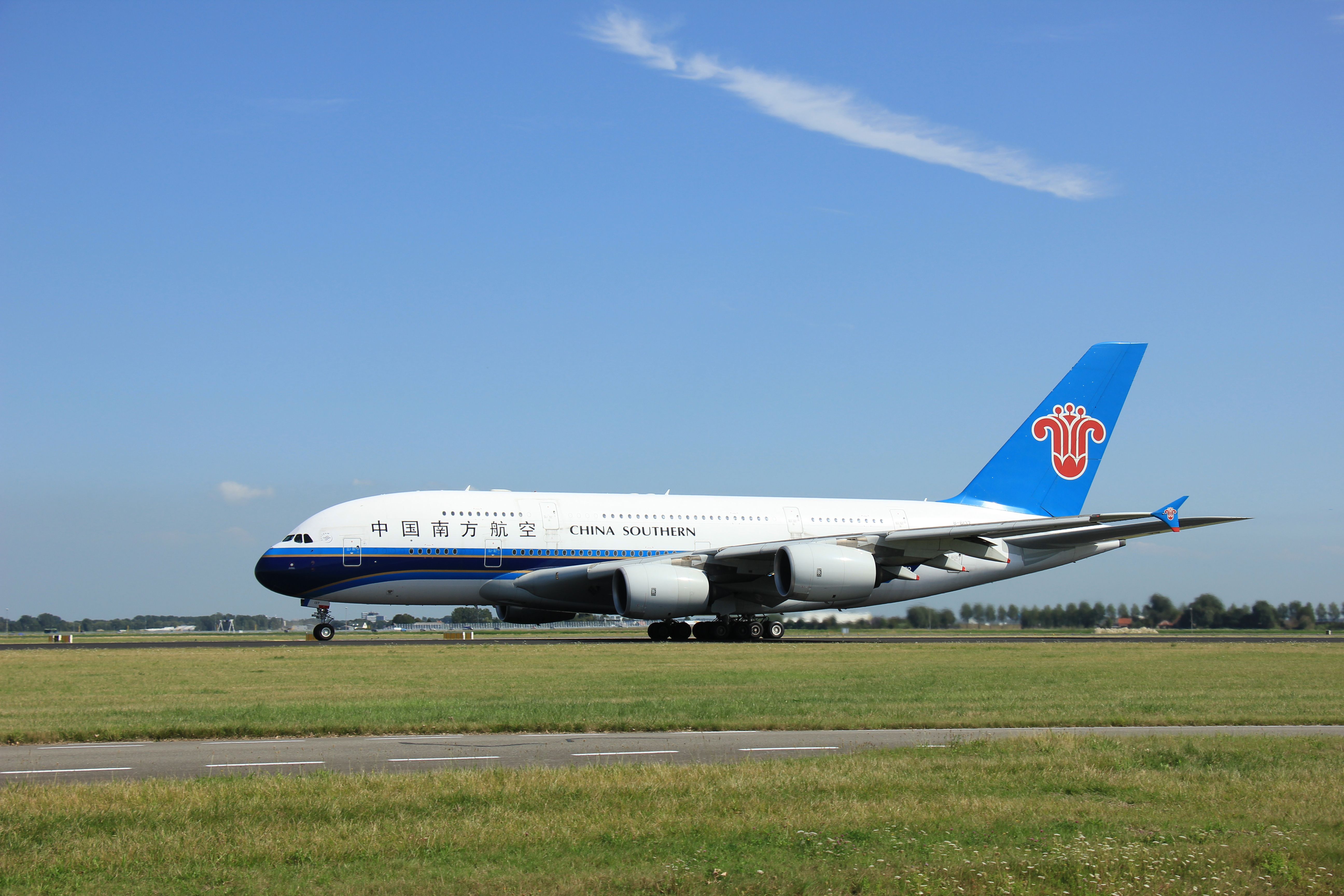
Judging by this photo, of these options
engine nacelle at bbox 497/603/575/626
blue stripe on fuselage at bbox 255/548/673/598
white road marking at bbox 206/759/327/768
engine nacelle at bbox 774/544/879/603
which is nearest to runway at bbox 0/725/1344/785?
white road marking at bbox 206/759/327/768

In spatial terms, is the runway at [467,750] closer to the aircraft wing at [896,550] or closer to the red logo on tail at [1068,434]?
the aircraft wing at [896,550]

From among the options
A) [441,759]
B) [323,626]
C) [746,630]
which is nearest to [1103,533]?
[746,630]

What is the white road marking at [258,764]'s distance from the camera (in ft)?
36.8

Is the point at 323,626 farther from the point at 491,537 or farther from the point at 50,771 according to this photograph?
the point at 50,771

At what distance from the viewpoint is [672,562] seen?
3675 cm

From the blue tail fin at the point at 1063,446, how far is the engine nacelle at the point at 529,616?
622 inches

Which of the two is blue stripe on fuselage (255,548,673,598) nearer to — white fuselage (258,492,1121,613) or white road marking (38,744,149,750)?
white fuselage (258,492,1121,613)

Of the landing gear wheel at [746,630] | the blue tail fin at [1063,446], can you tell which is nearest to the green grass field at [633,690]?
the landing gear wheel at [746,630]

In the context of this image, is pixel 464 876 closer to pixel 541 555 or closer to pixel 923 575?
pixel 541 555

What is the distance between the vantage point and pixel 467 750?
1261 cm

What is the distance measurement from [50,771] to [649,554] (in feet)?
90.5

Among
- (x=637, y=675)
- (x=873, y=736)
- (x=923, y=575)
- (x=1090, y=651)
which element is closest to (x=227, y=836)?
(x=873, y=736)

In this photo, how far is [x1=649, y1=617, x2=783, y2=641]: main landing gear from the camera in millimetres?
38125

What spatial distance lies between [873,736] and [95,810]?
28.1 feet
